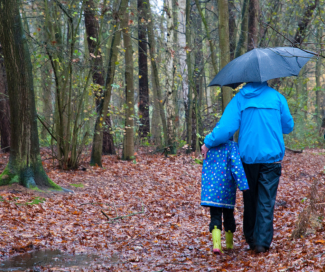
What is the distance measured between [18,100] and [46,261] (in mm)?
3966

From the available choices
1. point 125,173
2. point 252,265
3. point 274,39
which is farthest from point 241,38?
point 252,265

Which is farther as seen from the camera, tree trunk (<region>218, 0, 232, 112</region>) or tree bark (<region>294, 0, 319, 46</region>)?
tree bark (<region>294, 0, 319, 46</region>)

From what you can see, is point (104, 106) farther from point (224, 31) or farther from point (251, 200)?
point (251, 200)

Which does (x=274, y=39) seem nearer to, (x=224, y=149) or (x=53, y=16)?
(x=53, y=16)

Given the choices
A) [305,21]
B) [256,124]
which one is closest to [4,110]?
[256,124]

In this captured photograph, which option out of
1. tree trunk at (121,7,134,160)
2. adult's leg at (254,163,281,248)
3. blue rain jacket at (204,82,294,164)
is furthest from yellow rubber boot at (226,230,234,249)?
tree trunk at (121,7,134,160)

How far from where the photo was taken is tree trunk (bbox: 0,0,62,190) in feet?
21.3

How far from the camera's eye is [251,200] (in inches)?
147

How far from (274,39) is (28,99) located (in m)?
11.2

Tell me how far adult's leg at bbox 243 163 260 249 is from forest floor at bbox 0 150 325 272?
0.82 ft

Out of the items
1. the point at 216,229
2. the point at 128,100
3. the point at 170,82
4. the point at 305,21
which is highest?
the point at 305,21

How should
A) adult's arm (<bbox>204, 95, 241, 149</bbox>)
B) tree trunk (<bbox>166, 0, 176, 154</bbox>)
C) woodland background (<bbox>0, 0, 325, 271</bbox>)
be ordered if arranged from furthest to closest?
1. tree trunk (<bbox>166, 0, 176, 154</bbox>)
2. woodland background (<bbox>0, 0, 325, 271</bbox>)
3. adult's arm (<bbox>204, 95, 241, 149</bbox>)

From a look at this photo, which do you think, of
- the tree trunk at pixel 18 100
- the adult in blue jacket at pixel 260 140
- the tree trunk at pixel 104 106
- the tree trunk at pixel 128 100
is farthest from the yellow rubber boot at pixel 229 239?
the tree trunk at pixel 128 100

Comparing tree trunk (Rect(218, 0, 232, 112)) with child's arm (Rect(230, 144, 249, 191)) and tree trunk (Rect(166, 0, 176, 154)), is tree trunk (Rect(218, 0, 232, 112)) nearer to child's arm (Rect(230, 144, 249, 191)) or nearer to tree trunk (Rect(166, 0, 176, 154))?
tree trunk (Rect(166, 0, 176, 154))
